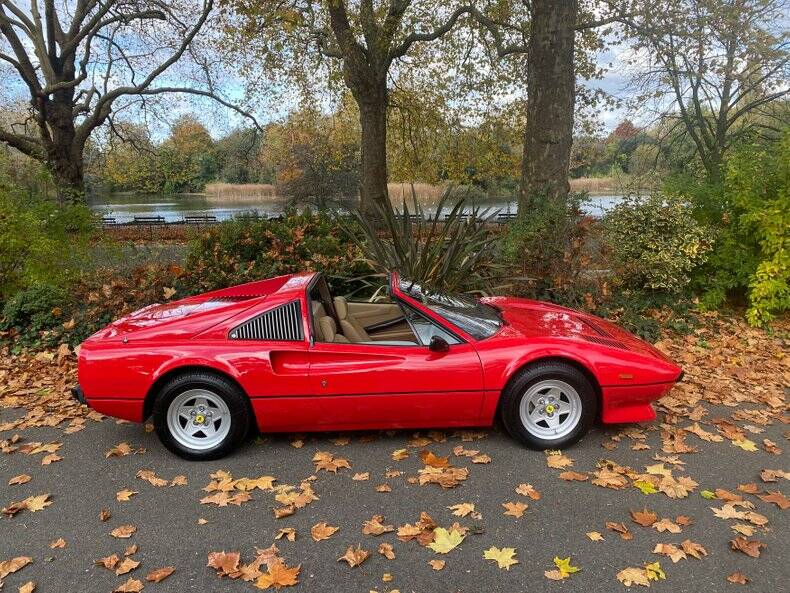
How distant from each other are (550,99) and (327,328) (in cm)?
617

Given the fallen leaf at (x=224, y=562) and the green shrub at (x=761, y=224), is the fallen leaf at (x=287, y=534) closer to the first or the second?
the fallen leaf at (x=224, y=562)

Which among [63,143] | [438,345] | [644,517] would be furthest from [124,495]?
[63,143]

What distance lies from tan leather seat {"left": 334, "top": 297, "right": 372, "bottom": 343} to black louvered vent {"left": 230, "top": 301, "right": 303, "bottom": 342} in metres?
0.42

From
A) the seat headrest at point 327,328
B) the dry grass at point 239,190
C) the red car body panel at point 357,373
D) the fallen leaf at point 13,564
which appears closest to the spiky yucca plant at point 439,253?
the seat headrest at point 327,328

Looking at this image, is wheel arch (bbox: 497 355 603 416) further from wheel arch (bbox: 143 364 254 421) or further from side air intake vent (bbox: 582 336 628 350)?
wheel arch (bbox: 143 364 254 421)

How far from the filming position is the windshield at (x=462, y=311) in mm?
3854

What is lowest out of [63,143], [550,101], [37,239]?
[37,239]

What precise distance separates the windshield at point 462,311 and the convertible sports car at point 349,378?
0.03 metres

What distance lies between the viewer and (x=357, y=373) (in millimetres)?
3625

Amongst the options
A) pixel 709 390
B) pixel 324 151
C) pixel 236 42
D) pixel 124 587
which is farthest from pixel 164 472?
pixel 324 151

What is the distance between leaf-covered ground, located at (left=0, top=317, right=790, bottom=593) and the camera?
8.45 feet

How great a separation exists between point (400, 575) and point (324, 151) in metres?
27.4

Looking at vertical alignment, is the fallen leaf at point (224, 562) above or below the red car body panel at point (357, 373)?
below

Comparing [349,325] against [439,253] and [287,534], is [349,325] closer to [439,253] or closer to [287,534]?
[287,534]
